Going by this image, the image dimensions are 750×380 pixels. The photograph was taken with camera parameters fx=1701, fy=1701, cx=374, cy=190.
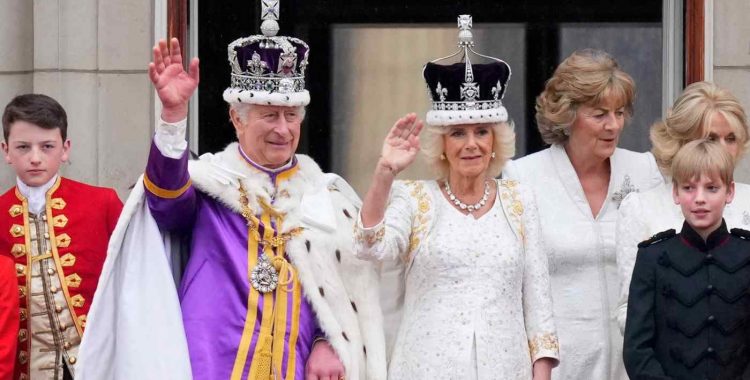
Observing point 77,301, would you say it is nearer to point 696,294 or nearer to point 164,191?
point 164,191

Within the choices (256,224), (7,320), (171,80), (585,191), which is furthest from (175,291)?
(585,191)

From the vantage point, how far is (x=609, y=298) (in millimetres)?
6180

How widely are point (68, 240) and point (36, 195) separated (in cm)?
21

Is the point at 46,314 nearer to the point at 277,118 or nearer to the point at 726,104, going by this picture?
the point at 277,118

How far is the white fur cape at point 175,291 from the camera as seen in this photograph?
5.69m

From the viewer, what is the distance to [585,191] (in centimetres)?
634

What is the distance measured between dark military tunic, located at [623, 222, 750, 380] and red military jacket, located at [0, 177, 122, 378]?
1.93 meters

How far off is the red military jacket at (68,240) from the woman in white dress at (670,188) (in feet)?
6.05

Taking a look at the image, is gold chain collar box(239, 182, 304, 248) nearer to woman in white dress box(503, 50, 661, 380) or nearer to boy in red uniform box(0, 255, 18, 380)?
boy in red uniform box(0, 255, 18, 380)

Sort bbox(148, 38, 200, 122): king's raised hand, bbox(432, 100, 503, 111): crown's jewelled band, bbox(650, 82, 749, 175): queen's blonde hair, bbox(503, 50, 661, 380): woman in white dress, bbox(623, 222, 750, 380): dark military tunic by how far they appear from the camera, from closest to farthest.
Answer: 1. bbox(623, 222, 750, 380): dark military tunic
2. bbox(148, 38, 200, 122): king's raised hand
3. bbox(432, 100, 503, 111): crown's jewelled band
4. bbox(650, 82, 749, 175): queen's blonde hair
5. bbox(503, 50, 661, 380): woman in white dress

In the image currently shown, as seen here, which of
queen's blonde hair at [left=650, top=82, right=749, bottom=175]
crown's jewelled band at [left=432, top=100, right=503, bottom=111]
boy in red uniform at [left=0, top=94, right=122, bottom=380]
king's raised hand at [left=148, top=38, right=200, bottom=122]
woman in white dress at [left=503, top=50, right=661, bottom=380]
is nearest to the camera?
king's raised hand at [left=148, top=38, right=200, bottom=122]

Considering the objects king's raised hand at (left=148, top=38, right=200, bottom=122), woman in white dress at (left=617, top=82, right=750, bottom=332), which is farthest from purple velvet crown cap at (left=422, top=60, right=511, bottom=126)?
king's raised hand at (left=148, top=38, right=200, bottom=122)

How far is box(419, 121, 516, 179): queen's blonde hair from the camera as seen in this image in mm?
5816

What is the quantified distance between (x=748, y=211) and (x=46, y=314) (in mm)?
2483
